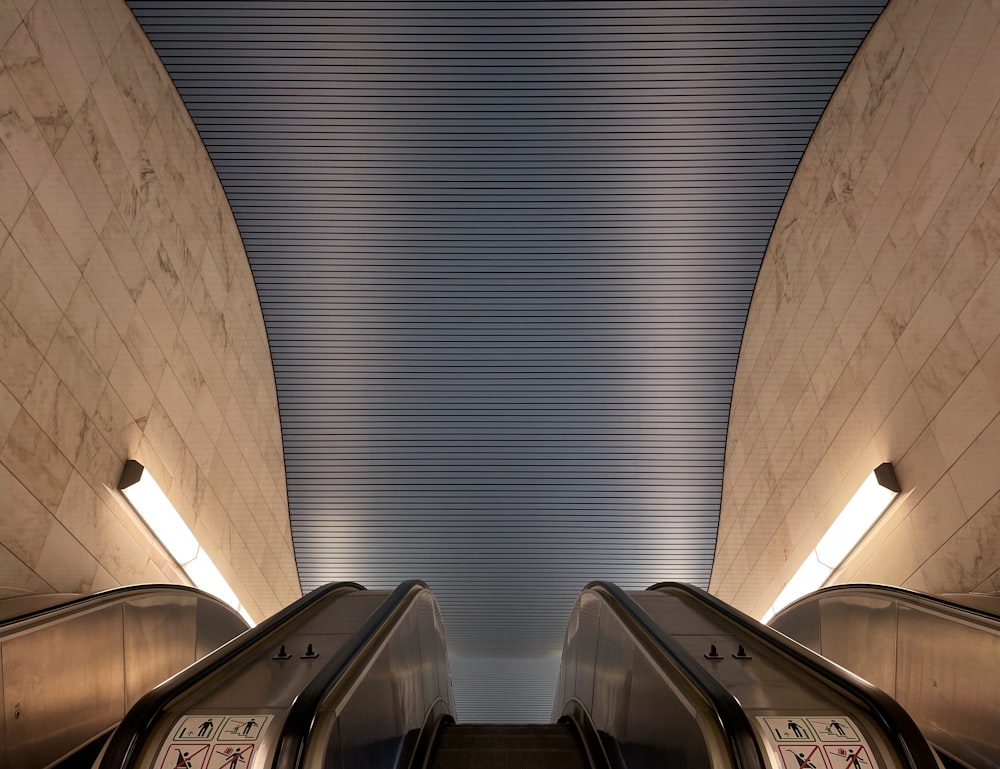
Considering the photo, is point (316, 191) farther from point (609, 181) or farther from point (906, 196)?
point (906, 196)

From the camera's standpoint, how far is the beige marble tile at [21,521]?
419 centimetres

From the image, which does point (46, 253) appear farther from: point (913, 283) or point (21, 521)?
point (913, 283)

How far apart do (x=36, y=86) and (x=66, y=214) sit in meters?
0.75

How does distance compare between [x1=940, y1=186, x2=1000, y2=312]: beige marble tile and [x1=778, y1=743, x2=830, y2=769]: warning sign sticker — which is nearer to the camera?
[x1=778, y1=743, x2=830, y2=769]: warning sign sticker

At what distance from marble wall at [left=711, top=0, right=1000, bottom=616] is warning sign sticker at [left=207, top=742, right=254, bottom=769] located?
4.10m

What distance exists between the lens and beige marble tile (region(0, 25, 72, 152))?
4.23 meters

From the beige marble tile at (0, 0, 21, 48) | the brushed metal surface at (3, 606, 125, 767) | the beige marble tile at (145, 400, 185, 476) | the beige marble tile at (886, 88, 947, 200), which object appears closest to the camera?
the brushed metal surface at (3, 606, 125, 767)

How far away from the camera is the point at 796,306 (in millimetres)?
7461

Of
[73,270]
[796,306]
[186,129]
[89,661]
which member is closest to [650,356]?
[796,306]

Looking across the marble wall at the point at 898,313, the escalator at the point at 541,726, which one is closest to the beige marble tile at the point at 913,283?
the marble wall at the point at 898,313

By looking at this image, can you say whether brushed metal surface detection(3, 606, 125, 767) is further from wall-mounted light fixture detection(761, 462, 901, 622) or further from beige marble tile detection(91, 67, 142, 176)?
wall-mounted light fixture detection(761, 462, 901, 622)

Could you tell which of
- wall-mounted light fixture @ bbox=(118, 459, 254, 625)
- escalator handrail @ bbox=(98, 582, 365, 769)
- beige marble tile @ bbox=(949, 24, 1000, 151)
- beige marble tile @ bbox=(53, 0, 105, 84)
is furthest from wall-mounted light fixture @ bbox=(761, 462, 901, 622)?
beige marble tile @ bbox=(53, 0, 105, 84)

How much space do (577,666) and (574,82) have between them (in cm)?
479

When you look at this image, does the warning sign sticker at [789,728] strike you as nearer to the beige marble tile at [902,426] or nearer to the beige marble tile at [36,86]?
the beige marble tile at [902,426]
